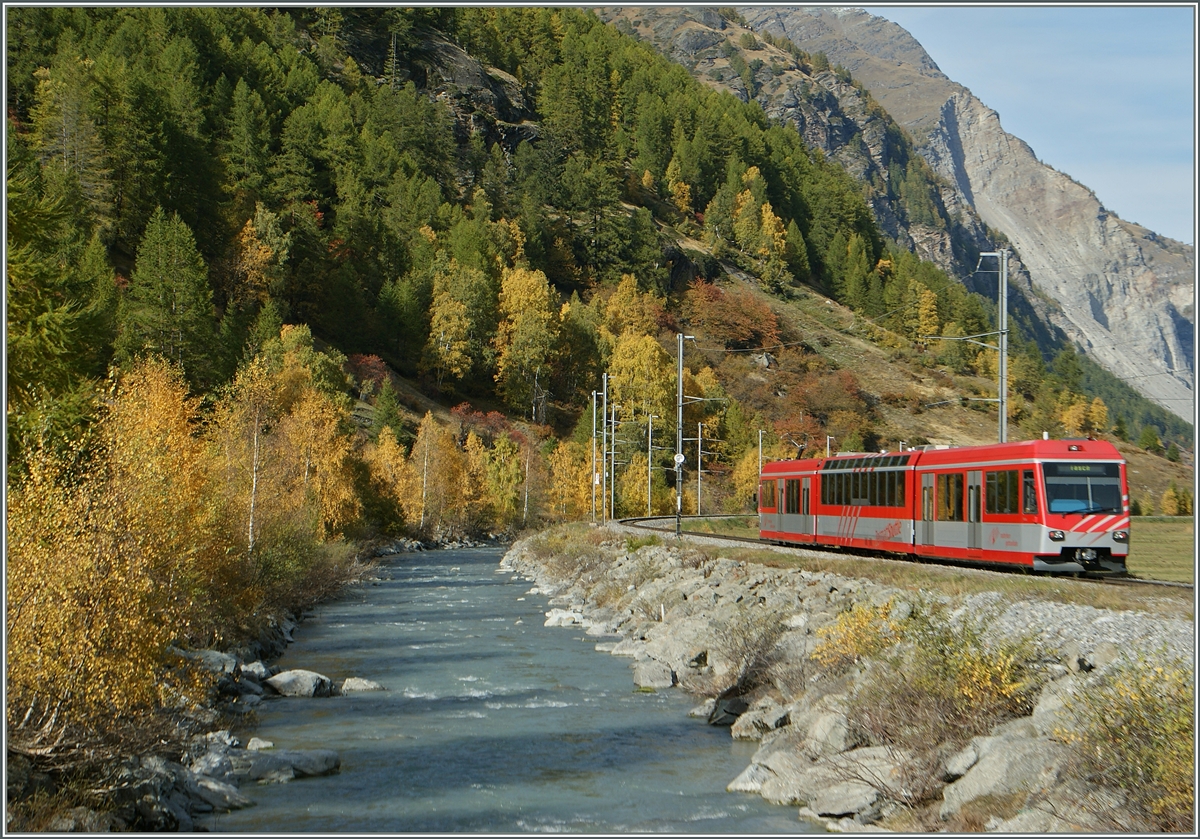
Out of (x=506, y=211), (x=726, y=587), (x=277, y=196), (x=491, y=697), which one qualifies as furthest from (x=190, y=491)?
(x=506, y=211)

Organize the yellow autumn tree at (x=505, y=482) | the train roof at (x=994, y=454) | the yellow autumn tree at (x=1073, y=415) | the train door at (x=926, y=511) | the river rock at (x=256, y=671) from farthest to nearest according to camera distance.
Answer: the yellow autumn tree at (x=1073, y=415) < the yellow autumn tree at (x=505, y=482) < the train door at (x=926, y=511) < the train roof at (x=994, y=454) < the river rock at (x=256, y=671)

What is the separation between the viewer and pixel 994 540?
25094 millimetres

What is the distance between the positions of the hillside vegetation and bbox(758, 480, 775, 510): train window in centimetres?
1731

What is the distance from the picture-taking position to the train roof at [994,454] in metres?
23.7

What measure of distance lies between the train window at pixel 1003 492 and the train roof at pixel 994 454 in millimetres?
382

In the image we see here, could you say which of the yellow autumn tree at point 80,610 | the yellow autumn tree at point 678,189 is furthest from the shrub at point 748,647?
the yellow autumn tree at point 678,189

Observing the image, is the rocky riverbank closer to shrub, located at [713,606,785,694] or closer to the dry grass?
shrub, located at [713,606,785,694]

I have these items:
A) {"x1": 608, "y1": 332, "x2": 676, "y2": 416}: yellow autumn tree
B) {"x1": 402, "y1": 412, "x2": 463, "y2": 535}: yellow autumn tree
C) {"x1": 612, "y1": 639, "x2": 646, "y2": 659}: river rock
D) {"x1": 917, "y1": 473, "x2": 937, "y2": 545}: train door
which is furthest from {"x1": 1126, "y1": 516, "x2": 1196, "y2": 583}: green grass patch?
{"x1": 402, "y1": 412, "x2": 463, "y2": 535}: yellow autumn tree

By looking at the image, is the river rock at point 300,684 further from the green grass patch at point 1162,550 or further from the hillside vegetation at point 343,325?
the green grass patch at point 1162,550

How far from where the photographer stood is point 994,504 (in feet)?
82.2

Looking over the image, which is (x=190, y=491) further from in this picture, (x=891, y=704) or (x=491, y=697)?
(x=891, y=704)

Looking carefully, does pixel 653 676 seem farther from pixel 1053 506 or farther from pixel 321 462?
pixel 321 462

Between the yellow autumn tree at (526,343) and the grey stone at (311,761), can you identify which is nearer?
the grey stone at (311,761)

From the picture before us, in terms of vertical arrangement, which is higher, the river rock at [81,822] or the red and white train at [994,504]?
the red and white train at [994,504]
